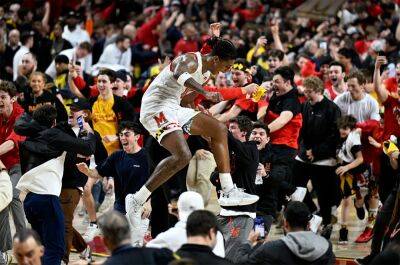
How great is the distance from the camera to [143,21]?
2139 cm

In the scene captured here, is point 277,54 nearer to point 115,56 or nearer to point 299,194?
point 299,194

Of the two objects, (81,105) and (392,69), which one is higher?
(81,105)

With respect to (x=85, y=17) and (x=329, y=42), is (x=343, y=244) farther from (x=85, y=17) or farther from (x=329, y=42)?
(x=85, y=17)

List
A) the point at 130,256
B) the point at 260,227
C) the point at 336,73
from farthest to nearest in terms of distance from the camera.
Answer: the point at 336,73 < the point at 260,227 < the point at 130,256

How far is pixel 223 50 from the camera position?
9578 millimetres

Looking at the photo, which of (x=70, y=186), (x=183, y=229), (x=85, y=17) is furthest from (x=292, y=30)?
(x=183, y=229)

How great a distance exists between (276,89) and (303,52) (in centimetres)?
546

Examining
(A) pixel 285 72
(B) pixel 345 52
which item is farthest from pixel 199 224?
(B) pixel 345 52

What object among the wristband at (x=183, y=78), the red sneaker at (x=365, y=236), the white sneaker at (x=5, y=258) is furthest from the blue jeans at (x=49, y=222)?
the red sneaker at (x=365, y=236)

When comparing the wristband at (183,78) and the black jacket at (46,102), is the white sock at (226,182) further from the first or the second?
the black jacket at (46,102)

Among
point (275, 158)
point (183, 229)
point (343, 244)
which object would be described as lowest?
point (343, 244)

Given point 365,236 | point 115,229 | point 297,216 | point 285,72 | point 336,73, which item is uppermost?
point 115,229

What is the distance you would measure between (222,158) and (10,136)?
275 cm

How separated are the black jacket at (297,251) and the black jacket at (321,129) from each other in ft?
14.9
